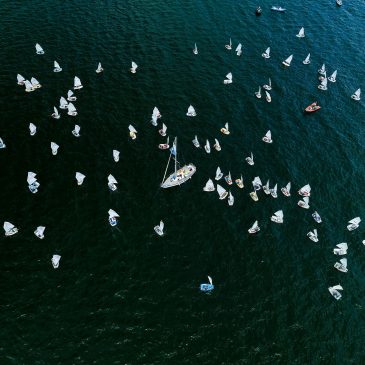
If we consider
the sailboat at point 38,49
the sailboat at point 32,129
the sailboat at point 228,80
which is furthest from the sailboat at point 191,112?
the sailboat at point 38,49

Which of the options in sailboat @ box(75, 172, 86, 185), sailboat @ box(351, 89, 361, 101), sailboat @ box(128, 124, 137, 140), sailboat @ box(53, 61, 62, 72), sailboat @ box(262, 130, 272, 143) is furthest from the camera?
sailboat @ box(351, 89, 361, 101)

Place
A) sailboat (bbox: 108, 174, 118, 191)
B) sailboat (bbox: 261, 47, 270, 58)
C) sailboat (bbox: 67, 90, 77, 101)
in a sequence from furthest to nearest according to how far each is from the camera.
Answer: sailboat (bbox: 261, 47, 270, 58), sailboat (bbox: 67, 90, 77, 101), sailboat (bbox: 108, 174, 118, 191)

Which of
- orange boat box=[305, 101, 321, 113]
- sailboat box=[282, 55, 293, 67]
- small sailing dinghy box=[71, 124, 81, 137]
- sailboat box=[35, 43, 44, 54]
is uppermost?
sailboat box=[282, 55, 293, 67]

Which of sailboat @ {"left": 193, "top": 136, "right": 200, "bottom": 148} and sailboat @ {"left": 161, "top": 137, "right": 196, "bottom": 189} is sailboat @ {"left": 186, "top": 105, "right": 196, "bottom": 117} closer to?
sailboat @ {"left": 193, "top": 136, "right": 200, "bottom": 148}

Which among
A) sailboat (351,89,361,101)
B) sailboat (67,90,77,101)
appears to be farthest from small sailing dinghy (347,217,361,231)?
sailboat (67,90,77,101)

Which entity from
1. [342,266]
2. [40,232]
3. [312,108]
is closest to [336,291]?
[342,266]

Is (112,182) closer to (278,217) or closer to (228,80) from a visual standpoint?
(278,217)

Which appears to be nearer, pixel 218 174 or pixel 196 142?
pixel 218 174
